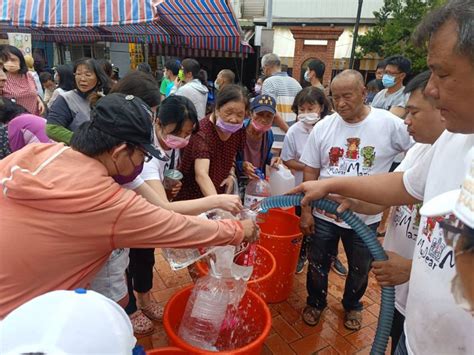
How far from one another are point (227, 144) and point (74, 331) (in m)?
1.94

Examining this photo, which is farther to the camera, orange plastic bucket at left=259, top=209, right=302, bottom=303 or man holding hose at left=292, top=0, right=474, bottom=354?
orange plastic bucket at left=259, top=209, right=302, bottom=303

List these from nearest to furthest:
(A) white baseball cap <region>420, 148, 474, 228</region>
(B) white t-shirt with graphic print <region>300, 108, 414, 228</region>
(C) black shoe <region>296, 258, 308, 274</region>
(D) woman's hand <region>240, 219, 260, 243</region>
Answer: (A) white baseball cap <region>420, 148, 474, 228</region> < (D) woman's hand <region>240, 219, 260, 243</region> < (B) white t-shirt with graphic print <region>300, 108, 414, 228</region> < (C) black shoe <region>296, 258, 308, 274</region>

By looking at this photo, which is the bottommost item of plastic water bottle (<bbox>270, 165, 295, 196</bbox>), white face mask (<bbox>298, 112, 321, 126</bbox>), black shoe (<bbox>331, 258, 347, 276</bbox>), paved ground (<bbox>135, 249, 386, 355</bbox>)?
paved ground (<bbox>135, 249, 386, 355</bbox>)

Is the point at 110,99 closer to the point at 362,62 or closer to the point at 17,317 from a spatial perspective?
the point at 17,317

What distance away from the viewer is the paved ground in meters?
2.24

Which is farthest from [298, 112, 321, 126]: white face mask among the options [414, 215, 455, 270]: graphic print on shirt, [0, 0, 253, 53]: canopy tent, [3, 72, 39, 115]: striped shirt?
[3, 72, 39, 115]: striped shirt

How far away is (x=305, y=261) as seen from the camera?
331 centimetres

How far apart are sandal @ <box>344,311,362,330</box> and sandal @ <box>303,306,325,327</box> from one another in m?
0.20

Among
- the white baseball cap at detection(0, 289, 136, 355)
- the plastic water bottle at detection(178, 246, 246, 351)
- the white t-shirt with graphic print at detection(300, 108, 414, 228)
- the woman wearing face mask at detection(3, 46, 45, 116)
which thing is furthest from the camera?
the woman wearing face mask at detection(3, 46, 45, 116)

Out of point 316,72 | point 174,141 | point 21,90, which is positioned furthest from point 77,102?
point 316,72

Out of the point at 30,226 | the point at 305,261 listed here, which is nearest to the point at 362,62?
the point at 305,261

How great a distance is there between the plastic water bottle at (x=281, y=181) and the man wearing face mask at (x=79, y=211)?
1904mm

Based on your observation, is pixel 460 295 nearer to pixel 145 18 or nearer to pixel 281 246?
pixel 281 246

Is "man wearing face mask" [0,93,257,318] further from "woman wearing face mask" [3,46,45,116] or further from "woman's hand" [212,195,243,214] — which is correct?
"woman wearing face mask" [3,46,45,116]
